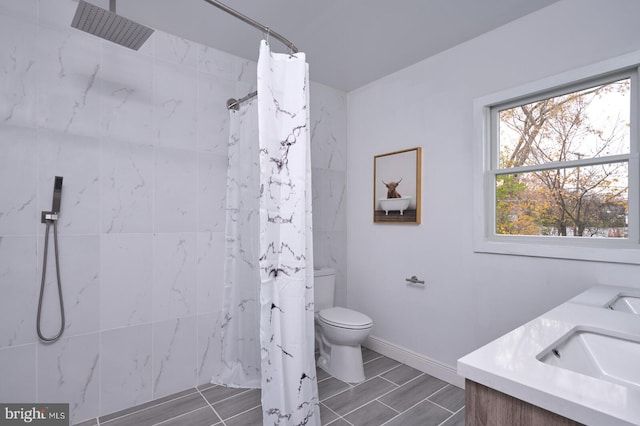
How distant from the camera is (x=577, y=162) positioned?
187 cm

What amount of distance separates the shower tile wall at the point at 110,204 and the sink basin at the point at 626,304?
89.8 inches

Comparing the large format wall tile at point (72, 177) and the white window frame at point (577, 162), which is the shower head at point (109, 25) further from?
the white window frame at point (577, 162)

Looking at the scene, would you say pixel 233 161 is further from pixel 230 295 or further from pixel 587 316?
pixel 587 316

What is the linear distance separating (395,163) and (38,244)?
2.52m

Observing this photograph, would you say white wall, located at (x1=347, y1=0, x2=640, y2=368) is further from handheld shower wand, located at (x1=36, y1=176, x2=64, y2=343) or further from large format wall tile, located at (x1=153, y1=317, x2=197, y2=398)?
handheld shower wand, located at (x1=36, y1=176, x2=64, y2=343)

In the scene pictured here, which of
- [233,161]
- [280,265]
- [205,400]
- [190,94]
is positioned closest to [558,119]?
[280,265]

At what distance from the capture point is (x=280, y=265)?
5.25 ft

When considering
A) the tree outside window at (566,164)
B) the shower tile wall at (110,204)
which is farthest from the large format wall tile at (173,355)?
the tree outside window at (566,164)

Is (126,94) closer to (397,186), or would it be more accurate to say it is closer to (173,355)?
(173,355)

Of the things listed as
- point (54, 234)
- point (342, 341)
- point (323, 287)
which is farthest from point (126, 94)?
point (342, 341)

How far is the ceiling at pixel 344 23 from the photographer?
6.21ft

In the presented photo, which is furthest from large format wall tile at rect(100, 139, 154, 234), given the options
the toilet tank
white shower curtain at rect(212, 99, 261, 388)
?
the toilet tank

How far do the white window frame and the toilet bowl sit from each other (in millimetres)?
1026

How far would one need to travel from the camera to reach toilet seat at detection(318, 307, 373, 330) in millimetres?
2323
